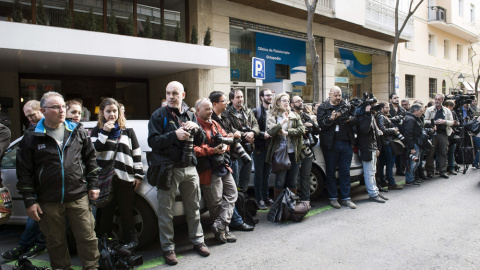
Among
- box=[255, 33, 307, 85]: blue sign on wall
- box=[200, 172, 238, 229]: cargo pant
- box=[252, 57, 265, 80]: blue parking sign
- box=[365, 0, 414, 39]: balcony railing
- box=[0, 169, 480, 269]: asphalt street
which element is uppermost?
box=[365, 0, 414, 39]: balcony railing

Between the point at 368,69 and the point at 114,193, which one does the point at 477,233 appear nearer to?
the point at 114,193

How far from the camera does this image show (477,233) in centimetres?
469

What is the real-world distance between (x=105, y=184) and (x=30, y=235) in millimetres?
1220

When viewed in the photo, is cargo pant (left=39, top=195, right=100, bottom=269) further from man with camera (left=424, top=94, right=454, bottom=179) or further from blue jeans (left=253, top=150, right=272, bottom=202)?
man with camera (left=424, top=94, right=454, bottom=179)

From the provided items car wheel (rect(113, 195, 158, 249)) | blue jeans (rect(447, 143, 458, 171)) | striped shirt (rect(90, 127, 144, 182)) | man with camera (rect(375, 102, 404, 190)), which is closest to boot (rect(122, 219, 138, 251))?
car wheel (rect(113, 195, 158, 249))

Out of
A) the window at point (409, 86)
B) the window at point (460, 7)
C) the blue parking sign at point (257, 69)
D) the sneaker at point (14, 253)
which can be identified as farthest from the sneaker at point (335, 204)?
the window at point (460, 7)

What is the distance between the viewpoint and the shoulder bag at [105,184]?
3.80m

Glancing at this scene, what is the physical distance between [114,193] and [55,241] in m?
0.84

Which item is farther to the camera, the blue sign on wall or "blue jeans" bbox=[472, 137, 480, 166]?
the blue sign on wall

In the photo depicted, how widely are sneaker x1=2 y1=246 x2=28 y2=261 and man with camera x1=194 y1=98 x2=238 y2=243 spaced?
2.21 m

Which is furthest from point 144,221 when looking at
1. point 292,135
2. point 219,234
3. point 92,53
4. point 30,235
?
point 92,53

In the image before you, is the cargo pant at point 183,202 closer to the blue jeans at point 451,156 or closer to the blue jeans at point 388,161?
the blue jeans at point 388,161

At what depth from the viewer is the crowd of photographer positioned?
3.24 m

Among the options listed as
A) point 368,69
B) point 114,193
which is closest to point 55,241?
point 114,193
